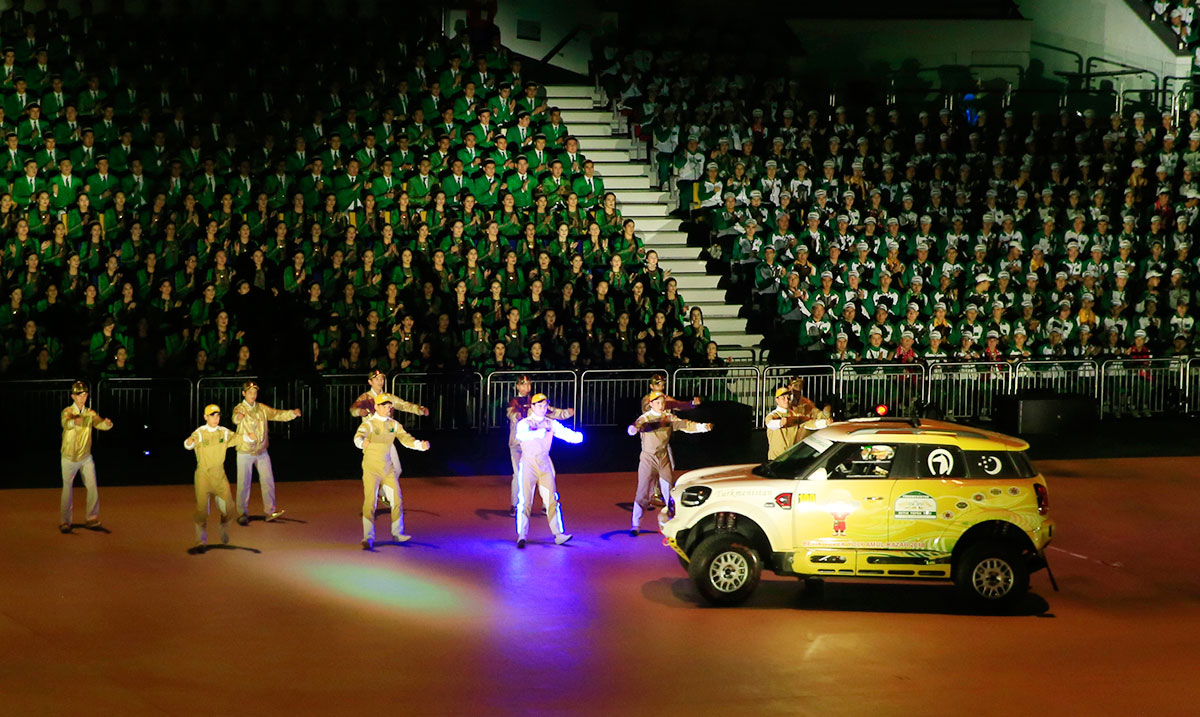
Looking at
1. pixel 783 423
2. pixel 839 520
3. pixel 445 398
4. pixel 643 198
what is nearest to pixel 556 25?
pixel 643 198

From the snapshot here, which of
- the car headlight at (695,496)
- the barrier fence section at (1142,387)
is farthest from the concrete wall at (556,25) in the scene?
the car headlight at (695,496)

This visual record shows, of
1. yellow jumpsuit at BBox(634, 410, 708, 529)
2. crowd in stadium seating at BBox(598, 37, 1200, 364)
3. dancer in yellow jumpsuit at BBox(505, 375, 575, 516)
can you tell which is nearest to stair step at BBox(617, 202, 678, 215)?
crowd in stadium seating at BBox(598, 37, 1200, 364)

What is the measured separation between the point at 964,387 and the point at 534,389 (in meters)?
7.46

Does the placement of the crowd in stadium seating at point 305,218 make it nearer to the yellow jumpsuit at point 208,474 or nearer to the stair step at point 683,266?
the stair step at point 683,266

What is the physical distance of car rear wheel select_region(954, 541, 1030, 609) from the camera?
13.4m

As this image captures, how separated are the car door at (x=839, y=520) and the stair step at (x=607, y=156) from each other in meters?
16.3

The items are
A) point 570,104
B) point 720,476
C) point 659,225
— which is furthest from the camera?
point 570,104

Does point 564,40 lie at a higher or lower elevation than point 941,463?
higher

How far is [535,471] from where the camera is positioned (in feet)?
52.8

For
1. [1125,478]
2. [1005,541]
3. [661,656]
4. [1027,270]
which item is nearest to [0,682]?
[661,656]

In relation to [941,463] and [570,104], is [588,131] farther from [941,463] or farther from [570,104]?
[941,463]

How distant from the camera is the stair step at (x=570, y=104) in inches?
1178

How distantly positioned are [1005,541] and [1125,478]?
864 centimetres

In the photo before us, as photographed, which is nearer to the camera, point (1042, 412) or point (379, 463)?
→ point (379, 463)
